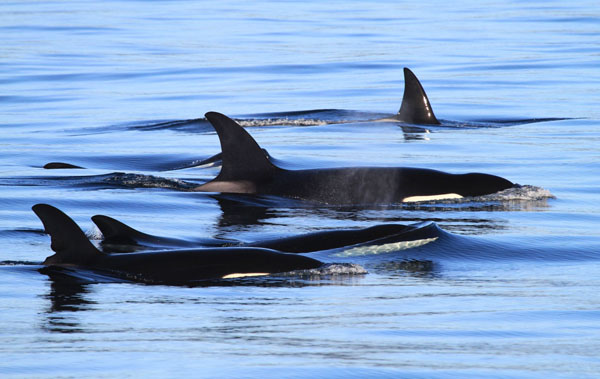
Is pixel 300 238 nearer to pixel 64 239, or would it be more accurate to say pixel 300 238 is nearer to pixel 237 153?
pixel 64 239

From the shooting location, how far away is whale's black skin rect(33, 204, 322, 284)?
668 centimetres

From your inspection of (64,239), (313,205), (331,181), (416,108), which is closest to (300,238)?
(64,239)

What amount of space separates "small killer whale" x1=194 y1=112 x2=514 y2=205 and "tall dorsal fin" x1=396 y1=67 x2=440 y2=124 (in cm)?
555

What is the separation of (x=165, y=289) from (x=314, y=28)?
102 feet

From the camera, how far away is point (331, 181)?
1061 cm

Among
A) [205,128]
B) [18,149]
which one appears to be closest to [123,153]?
[18,149]

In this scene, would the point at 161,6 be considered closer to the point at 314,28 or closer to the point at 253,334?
the point at 314,28

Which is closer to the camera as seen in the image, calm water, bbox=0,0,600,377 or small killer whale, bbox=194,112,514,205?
calm water, bbox=0,0,600,377

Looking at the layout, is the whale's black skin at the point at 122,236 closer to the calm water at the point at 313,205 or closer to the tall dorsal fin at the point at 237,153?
the calm water at the point at 313,205

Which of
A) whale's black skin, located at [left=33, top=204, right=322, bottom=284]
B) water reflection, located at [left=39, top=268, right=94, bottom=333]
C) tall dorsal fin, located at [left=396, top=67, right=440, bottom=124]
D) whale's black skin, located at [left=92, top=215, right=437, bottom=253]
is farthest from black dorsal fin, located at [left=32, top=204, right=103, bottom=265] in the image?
tall dorsal fin, located at [left=396, top=67, right=440, bottom=124]

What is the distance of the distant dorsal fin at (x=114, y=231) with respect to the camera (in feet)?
24.4

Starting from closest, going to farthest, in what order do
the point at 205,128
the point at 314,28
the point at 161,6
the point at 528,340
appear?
the point at 528,340
the point at 205,128
the point at 314,28
the point at 161,6

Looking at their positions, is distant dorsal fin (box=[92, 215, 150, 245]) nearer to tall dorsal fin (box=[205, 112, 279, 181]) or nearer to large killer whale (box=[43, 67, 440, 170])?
tall dorsal fin (box=[205, 112, 279, 181])

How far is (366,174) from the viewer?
10.7m
